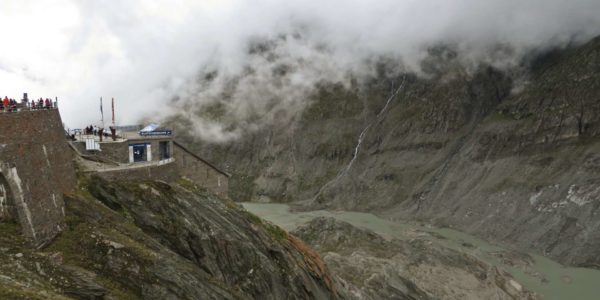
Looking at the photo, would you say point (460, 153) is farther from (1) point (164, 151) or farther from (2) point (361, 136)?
(1) point (164, 151)

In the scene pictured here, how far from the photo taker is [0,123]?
23.2 metres

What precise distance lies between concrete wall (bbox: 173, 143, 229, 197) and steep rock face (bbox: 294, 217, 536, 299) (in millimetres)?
13478

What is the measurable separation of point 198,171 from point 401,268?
33941 millimetres

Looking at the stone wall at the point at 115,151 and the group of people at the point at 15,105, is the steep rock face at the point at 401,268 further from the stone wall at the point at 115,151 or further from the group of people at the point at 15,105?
the group of people at the point at 15,105

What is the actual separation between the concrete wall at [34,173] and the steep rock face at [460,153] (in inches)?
2837

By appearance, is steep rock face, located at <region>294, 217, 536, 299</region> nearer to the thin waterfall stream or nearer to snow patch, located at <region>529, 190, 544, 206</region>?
snow patch, located at <region>529, 190, 544, 206</region>

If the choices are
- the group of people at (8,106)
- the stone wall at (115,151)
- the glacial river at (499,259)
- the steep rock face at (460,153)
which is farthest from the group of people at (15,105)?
the steep rock face at (460,153)

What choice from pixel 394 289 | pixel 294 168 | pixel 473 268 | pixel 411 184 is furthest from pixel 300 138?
pixel 394 289

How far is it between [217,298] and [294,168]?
11323 cm

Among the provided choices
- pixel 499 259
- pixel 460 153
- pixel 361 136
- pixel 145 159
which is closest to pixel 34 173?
pixel 145 159

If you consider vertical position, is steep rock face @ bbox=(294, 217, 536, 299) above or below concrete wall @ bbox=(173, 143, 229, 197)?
below

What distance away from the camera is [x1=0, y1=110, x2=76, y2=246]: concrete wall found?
2270cm

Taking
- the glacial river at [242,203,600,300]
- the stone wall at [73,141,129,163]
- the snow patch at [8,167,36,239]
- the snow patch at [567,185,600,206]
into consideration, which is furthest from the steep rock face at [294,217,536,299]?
the snow patch at [8,167,36,239]

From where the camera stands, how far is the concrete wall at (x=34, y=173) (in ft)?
74.5
